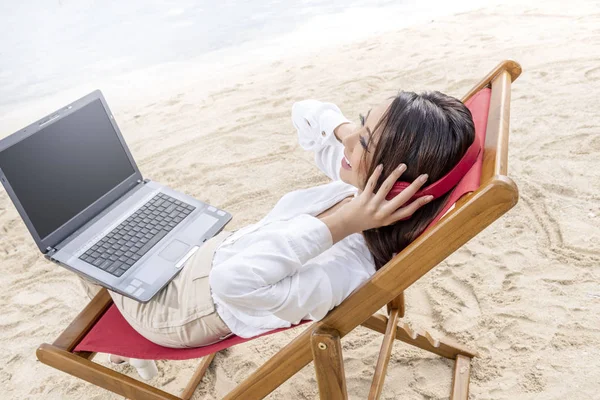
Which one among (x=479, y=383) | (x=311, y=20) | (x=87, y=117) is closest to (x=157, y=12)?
(x=311, y=20)

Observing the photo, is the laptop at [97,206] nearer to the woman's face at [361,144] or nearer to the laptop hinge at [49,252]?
the laptop hinge at [49,252]

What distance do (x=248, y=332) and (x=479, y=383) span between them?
107 centimetres

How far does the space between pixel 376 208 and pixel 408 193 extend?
0.30 feet

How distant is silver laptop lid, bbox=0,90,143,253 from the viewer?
5.51ft

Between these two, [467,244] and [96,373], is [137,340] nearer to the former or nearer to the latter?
[96,373]

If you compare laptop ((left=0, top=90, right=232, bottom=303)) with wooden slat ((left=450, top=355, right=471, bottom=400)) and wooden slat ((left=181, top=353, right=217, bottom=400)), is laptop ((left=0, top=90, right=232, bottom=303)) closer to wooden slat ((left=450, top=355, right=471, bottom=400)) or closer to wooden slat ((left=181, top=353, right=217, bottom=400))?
wooden slat ((left=181, top=353, right=217, bottom=400))

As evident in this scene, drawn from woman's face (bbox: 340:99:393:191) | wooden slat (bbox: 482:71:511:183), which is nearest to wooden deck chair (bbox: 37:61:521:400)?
wooden slat (bbox: 482:71:511:183)

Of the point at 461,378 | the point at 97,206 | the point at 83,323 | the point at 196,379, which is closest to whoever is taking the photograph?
the point at 83,323

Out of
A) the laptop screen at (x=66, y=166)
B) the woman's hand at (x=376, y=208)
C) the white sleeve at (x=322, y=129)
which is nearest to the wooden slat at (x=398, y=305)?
the white sleeve at (x=322, y=129)

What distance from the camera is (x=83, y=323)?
171 cm

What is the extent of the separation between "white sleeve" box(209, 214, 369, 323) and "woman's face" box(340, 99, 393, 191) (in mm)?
180

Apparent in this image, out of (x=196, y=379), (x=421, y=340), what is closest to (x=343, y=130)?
(x=421, y=340)

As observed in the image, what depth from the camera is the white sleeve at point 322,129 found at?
184 cm

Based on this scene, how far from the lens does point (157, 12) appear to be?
10516mm
